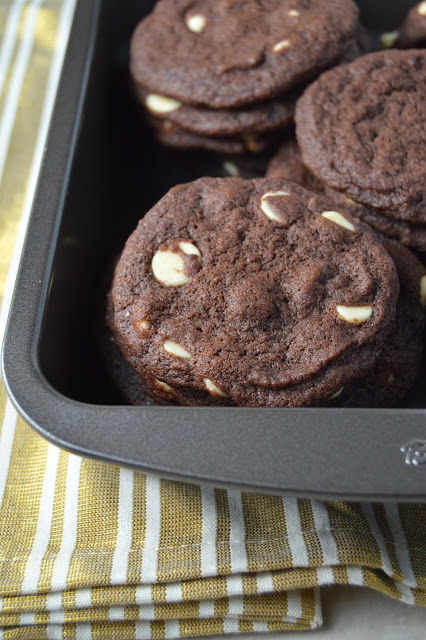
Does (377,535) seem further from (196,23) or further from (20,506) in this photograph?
(196,23)

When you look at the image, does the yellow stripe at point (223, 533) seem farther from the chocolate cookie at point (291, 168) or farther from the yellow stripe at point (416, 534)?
the chocolate cookie at point (291, 168)

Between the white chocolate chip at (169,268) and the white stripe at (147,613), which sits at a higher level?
the white chocolate chip at (169,268)

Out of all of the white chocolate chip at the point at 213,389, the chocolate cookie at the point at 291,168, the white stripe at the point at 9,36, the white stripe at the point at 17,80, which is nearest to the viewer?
the white chocolate chip at the point at 213,389

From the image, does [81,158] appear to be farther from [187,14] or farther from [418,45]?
[418,45]

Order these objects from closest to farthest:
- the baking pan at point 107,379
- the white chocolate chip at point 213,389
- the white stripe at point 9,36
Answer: the baking pan at point 107,379 → the white chocolate chip at point 213,389 → the white stripe at point 9,36

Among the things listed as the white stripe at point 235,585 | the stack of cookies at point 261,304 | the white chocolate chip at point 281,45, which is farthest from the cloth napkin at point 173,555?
the white chocolate chip at point 281,45

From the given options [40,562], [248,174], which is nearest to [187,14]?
[248,174]

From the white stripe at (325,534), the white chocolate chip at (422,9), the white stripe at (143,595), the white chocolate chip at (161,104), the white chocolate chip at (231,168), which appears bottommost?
the white stripe at (143,595)

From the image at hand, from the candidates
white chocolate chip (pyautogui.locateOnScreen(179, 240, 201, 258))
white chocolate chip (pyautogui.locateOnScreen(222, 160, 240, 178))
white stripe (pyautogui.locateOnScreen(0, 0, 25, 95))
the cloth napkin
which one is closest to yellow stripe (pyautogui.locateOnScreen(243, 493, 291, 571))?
the cloth napkin
